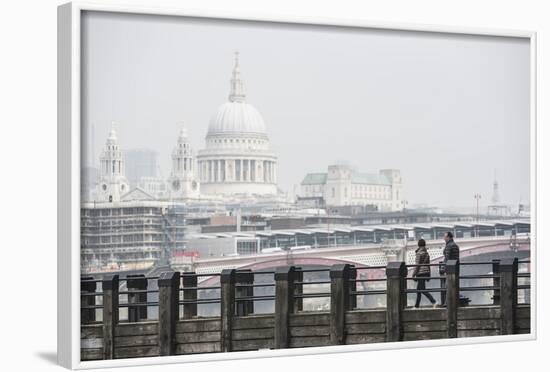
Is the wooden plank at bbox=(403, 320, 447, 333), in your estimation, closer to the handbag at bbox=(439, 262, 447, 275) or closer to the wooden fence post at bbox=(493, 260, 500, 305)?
the handbag at bbox=(439, 262, 447, 275)

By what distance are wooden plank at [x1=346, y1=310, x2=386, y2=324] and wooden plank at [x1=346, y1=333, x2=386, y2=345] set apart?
142mm

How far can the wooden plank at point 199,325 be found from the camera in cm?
1486

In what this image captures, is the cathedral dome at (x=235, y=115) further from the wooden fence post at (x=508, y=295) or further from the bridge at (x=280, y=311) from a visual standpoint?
the wooden fence post at (x=508, y=295)

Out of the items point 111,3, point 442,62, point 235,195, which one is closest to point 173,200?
point 235,195

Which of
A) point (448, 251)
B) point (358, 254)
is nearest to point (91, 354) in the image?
point (358, 254)

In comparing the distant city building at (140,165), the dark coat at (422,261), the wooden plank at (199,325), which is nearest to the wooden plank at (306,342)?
the wooden plank at (199,325)

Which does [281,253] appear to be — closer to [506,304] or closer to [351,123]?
[351,123]

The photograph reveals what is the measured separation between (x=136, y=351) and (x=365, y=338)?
2409 mm

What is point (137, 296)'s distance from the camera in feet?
49.0

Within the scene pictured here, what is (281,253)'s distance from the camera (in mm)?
15172

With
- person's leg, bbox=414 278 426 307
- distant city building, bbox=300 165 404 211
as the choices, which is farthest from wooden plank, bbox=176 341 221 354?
person's leg, bbox=414 278 426 307

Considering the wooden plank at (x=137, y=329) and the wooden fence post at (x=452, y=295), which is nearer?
the wooden plank at (x=137, y=329)

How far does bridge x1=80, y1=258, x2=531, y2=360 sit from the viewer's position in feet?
47.5

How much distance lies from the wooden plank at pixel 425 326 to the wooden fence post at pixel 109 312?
304 centimetres
